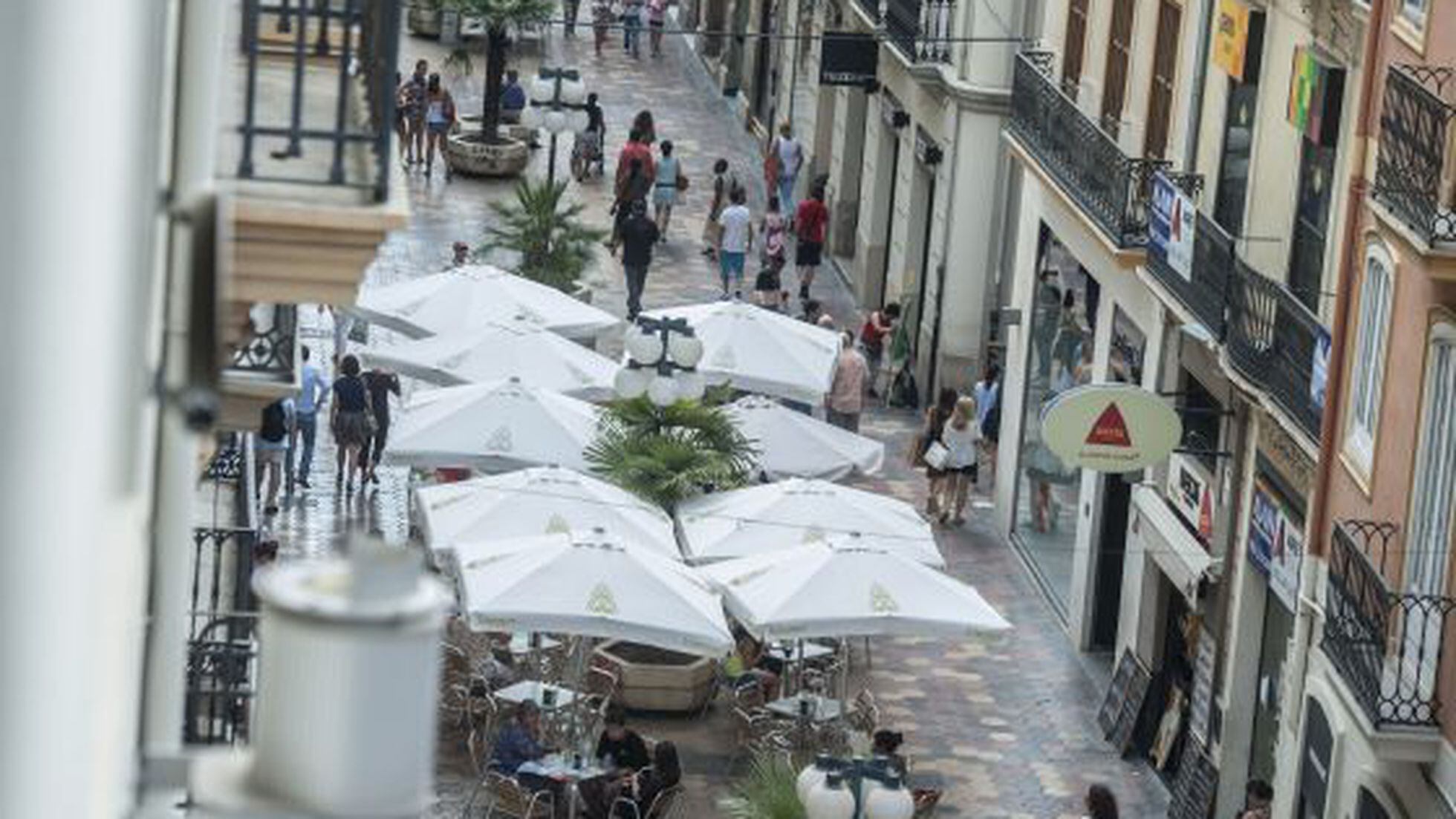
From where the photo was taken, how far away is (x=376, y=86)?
10.7 meters

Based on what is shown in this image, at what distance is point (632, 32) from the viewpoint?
227 ft

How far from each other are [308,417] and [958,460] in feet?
22.1

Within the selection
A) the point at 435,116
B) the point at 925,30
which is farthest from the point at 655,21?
the point at 925,30

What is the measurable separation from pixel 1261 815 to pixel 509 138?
3248cm

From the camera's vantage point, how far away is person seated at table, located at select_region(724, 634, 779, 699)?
30.7 metres

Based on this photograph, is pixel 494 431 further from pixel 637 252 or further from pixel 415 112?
pixel 415 112

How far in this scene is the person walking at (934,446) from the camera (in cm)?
3822

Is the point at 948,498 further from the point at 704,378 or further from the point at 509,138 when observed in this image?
the point at 509,138

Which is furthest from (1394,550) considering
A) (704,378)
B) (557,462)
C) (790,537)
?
(704,378)

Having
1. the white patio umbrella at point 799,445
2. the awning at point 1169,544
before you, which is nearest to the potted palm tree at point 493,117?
the white patio umbrella at point 799,445

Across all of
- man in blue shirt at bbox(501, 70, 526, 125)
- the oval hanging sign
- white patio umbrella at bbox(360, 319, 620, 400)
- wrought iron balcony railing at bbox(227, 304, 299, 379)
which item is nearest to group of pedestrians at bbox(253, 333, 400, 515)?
white patio umbrella at bbox(360, 319, 620, 400)

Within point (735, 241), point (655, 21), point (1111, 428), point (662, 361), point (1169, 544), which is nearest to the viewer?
point (662, 361)

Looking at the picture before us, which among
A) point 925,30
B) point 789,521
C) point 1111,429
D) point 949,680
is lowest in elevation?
point 949,680

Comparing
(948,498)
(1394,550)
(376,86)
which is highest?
(376,86)
